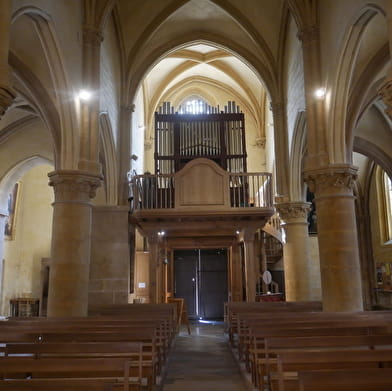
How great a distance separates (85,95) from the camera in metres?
11.6

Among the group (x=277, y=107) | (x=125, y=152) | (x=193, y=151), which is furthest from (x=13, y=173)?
(x=277, y=107)

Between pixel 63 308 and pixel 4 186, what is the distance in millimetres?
8714

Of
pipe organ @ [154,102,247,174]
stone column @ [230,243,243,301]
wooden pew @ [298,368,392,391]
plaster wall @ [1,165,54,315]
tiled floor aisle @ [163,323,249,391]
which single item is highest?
pipe organ @ [154,102,247,174]

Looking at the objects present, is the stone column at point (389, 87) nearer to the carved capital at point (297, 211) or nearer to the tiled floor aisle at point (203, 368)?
the tiled floor aisle at point (203, 368)

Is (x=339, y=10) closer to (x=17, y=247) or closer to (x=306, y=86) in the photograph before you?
(x=306, y=86)

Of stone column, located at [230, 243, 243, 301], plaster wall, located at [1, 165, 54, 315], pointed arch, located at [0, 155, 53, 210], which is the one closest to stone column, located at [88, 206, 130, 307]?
pointed arch, located at [0, 155, 53, 210]

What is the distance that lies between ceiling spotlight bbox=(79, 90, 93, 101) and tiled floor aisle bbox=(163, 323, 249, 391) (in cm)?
663

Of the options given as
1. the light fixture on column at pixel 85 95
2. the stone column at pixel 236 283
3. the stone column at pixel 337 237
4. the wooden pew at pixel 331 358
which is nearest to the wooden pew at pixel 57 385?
the wooden pew at pixel 331 358

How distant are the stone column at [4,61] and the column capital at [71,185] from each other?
4.44 metres

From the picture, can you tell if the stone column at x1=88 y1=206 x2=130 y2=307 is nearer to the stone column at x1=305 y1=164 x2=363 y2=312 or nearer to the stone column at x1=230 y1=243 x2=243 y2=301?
the stone column at x1=230 y1=243 x2=243 y2=301

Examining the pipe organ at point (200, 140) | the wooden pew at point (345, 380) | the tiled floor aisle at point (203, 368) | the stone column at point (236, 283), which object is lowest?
the tiled floor aisle at point (203, 368)

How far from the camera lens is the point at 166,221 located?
14633 millimetres

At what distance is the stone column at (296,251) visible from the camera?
15.7 meters

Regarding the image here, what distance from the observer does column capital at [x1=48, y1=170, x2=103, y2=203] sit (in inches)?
428
